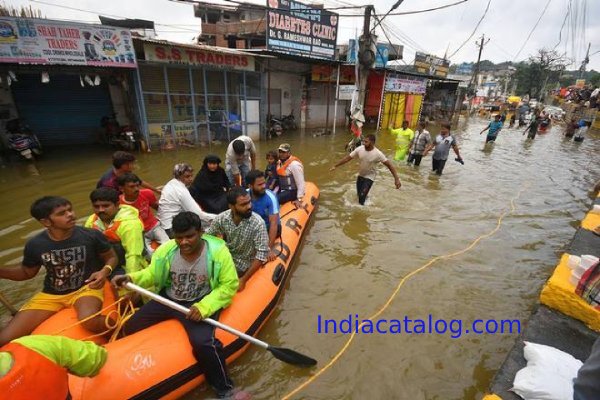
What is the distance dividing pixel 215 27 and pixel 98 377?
26616 millimetres

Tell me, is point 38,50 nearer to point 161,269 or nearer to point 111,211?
point 111,211

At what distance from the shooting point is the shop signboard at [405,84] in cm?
1794

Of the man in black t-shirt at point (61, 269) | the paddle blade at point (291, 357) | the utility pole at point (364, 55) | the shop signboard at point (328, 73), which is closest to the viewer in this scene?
the man in black t-shirt at point (61, 269)

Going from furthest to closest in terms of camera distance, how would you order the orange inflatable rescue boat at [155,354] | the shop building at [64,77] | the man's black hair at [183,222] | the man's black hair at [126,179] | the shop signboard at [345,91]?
1. the shop signboard at [345,91]
2. the shop building at [64,77]
3. the man's black hair at [126,179]
4. the man's black hair at [183,222]
5. the orange inflatable rescue boat at [155,354]

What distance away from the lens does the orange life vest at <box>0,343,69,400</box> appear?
1.44 meters

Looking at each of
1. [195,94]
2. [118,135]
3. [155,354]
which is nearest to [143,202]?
[155,354]

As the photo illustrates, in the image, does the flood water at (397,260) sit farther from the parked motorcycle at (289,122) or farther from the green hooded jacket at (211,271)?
the parked motorcycle at (289,122)

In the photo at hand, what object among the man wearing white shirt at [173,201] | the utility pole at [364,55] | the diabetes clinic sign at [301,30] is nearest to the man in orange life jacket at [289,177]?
the man wearing white shirt at [173,201]

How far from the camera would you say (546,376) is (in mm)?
2180

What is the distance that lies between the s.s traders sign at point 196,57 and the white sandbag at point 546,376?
1162 centimetres

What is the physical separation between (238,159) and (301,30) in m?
9.74

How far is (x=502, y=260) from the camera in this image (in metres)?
5.08

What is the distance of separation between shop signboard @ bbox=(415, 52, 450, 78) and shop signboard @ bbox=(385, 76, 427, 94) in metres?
3.79

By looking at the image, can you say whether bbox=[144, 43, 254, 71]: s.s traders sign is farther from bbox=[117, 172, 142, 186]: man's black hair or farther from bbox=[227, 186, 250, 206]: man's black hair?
bbox=[227, 186, 250, 206]: man's black hair
